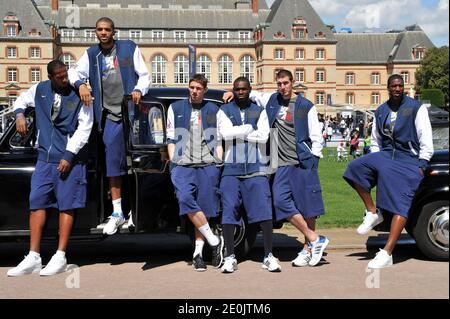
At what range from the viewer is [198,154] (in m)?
7.46

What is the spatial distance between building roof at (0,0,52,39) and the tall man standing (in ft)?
310

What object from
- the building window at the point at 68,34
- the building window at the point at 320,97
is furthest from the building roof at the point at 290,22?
the building window at the point at 68,34

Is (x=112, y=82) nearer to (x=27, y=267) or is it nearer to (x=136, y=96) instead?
(x=136, y=96)

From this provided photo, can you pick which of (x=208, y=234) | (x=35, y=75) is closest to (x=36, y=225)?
(x=208, y=234)

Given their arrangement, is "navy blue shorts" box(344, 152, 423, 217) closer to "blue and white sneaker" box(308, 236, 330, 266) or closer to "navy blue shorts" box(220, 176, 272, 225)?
"blue and white sneaker" box(308, 236, 330, 266)

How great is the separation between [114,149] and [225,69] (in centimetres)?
10394

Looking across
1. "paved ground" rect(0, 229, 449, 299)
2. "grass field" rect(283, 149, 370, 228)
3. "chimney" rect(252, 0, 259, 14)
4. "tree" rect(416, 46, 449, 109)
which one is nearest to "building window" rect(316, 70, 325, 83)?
"tree" rect(416, 46, 449, 109)

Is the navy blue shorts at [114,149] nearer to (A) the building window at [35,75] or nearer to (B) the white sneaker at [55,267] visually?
(B) the white sneaker at [55,267]

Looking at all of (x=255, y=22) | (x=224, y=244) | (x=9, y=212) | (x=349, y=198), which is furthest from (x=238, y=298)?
(x=255, y=22)

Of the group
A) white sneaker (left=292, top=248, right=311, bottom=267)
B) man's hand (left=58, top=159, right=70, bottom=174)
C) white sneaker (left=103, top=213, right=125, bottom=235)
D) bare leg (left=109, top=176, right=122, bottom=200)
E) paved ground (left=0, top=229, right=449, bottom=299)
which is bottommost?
paved ground (left=0, top=229, right=449, bottom=299)

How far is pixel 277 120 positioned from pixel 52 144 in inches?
96.0

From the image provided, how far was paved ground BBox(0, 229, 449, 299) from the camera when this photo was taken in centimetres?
631

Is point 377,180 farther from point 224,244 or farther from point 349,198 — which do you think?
point 349,198

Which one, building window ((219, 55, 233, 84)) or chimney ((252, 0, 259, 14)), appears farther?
chimney ((252, 0, 259, 14))
